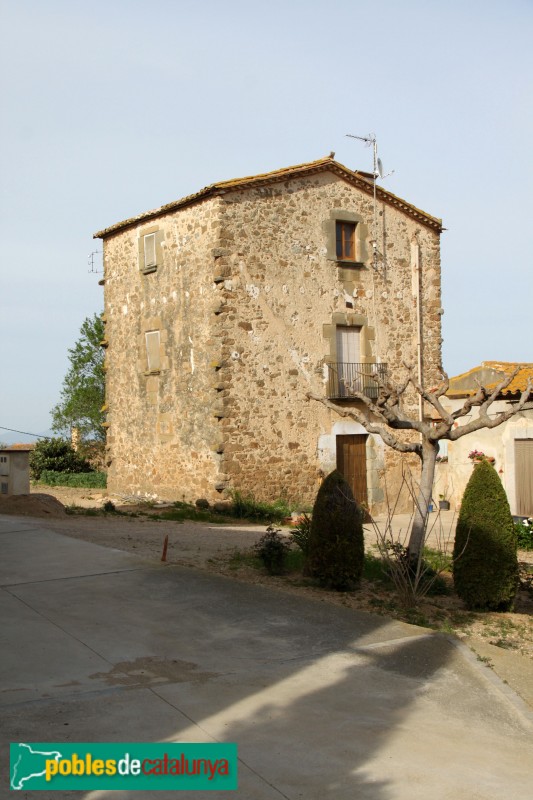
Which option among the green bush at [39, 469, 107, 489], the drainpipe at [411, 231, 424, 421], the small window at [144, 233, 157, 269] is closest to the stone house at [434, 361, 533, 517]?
the drainpipe at [411, 231, 424, 421]

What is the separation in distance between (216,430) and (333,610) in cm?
969

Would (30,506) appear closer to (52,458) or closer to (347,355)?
(347,355)

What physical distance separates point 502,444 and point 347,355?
4303 millimetres

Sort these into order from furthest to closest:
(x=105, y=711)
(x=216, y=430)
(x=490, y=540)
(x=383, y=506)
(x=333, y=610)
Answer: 1. (x=383, y=506)
2. (x=216, y=430)
3. (x=490, y=540)
4. (x=333, y=610)
5. (x=105, y=711)

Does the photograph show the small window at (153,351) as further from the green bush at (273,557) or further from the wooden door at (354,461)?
the green bush at (273,557)

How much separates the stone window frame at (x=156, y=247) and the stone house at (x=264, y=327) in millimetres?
43

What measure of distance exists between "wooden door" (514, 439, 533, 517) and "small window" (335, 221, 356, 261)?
608cm

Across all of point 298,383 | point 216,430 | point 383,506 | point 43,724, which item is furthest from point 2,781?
point 383,506

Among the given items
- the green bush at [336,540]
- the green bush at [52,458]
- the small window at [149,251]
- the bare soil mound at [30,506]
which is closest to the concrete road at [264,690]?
the green bush at [336,540]

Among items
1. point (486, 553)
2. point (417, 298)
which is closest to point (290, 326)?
point (417, 298)

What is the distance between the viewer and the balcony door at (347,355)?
19156mm

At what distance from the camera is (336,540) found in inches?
367

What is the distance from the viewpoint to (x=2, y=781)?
165 inches

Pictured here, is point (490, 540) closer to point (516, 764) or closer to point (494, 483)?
point (494, 483)
